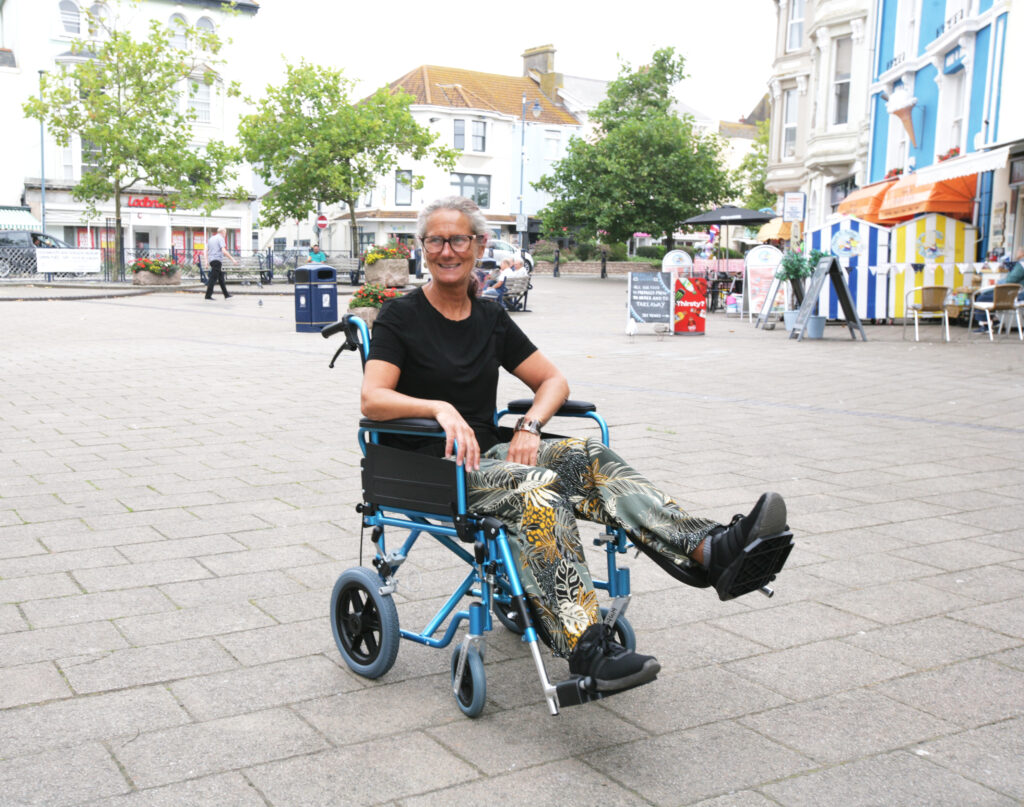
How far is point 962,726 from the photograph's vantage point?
3.02m

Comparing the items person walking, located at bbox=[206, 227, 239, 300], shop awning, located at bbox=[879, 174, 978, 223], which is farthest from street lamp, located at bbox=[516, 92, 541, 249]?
shop awning, located at bbox=[879, 174, 978, 223]

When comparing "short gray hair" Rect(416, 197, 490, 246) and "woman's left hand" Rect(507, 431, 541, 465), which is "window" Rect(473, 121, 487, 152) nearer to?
"short gray hair" Rect(416, 197, 490, 246)

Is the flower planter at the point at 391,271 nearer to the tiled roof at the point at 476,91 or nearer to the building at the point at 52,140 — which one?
the building at the point at 52,140

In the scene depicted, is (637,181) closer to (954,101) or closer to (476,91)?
(476,91)

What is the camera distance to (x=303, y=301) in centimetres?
1686

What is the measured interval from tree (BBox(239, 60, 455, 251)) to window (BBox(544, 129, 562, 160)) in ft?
76.3

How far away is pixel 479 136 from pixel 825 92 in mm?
34666

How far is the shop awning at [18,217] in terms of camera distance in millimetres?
44062

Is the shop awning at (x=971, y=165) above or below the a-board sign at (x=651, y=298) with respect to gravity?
above

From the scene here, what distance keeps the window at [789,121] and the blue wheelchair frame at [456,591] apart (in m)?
33.7

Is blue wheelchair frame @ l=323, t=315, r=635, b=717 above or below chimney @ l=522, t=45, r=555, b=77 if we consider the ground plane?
below

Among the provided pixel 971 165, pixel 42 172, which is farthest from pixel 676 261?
pixel 42 172

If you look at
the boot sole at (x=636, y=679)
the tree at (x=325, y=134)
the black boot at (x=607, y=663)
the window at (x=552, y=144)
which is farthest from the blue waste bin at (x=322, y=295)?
the window at (x=552, y=144)

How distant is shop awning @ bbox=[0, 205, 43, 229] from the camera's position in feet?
145
